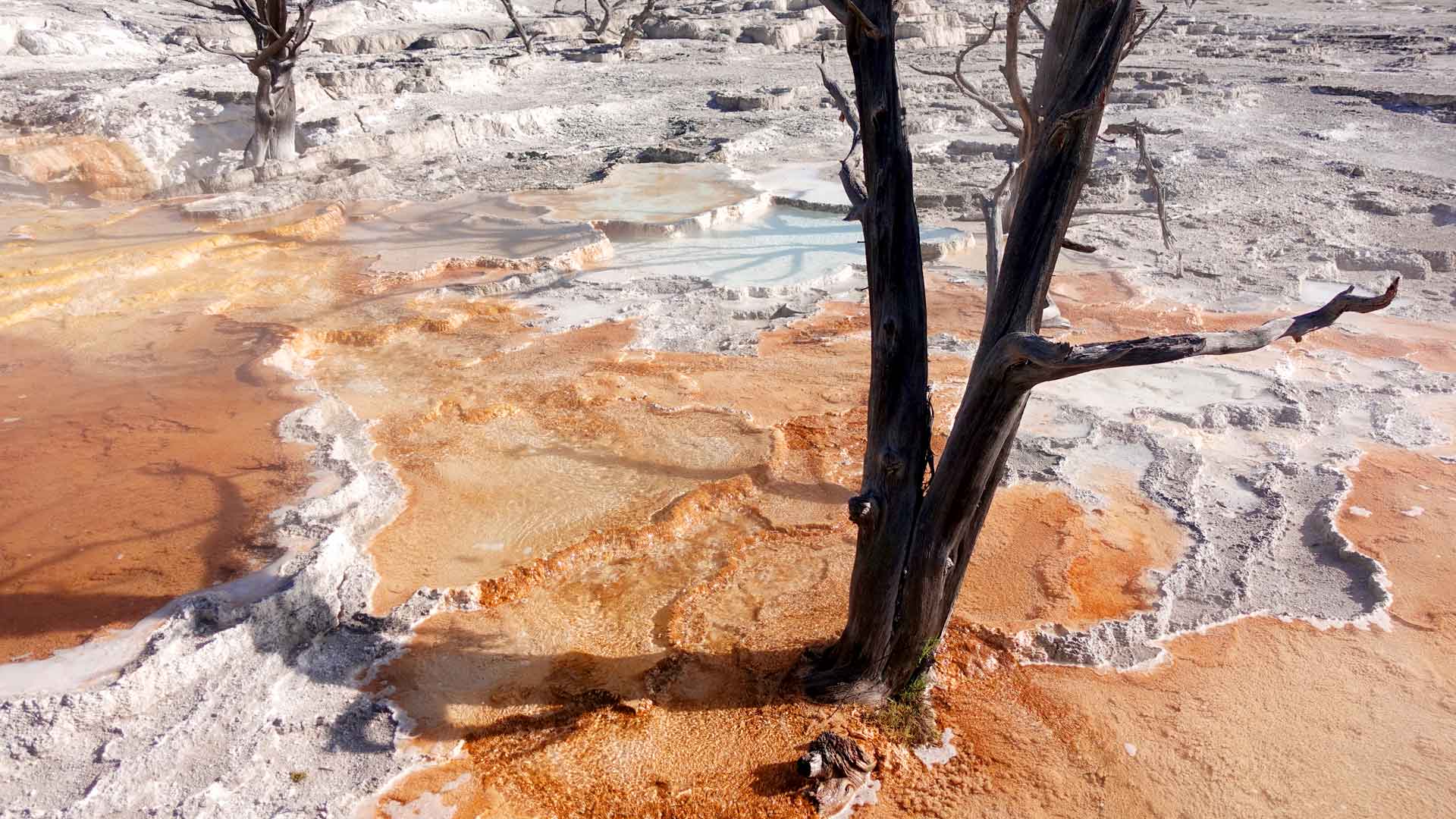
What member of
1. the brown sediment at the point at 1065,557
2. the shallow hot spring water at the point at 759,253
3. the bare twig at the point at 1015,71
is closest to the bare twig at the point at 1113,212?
the bare twig at the point at 1015,71

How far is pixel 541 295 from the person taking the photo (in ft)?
26.8

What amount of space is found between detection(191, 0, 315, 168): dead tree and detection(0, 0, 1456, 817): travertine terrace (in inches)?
17.7

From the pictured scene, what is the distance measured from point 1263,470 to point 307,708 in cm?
515

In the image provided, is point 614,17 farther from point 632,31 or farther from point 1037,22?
point 1037,22

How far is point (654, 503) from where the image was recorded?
511 cm

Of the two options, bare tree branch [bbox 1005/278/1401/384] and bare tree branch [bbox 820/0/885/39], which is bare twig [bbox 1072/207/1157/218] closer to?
bare tree branch [bbox 1005/278/1401/384]

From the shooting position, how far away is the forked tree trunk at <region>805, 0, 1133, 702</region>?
277cm

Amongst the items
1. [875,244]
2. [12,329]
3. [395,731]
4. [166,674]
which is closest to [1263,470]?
[875,244]

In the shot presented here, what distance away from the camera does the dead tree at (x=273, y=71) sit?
1109 centimetres

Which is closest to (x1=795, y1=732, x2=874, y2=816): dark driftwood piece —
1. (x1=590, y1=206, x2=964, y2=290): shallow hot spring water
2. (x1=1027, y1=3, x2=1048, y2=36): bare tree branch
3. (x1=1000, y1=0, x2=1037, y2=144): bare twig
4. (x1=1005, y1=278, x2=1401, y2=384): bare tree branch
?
(x1=1005, y1=278, x2=1401, y2=384): bare tree branch

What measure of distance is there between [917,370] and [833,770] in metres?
1.44

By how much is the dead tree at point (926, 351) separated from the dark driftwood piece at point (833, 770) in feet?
1.05

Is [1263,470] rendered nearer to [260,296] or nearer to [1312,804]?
[1312,804]

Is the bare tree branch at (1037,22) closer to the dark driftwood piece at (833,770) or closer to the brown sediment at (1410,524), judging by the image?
the brown sediment at (1410,524)
